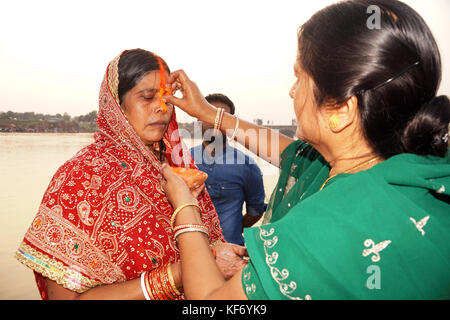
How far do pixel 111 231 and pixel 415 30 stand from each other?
187cm

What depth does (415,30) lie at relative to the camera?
3.67ft

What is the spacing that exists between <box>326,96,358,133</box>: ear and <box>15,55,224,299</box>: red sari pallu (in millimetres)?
1341

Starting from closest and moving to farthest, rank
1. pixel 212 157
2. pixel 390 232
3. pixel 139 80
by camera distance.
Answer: pixel 390 232, pixel 139 80, pixel 212 157

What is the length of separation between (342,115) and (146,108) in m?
1.53

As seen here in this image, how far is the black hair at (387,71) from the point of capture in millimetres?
1109

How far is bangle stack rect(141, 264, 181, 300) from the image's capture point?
176cm

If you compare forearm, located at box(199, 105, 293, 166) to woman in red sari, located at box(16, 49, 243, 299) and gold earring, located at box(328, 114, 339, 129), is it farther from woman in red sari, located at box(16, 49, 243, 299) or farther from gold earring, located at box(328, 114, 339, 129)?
gold earring, located at box(328, 114, 339, 129)

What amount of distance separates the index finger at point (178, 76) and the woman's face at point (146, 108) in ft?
0.35

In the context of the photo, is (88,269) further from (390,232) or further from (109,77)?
(390,232)

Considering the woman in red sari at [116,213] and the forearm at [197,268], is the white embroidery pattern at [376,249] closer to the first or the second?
the forearm at [197,268]

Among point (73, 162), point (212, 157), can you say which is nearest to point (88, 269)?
point (73, 162)

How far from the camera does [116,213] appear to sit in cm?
196

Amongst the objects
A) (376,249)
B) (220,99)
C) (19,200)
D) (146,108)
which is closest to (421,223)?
(376,249)
